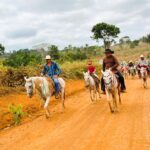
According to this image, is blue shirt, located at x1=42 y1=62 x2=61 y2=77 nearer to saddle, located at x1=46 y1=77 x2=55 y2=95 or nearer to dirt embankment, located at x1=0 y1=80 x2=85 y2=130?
saddle, located at x1=46 y1=77 x2=55 y2=95

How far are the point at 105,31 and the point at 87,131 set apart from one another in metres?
66.3

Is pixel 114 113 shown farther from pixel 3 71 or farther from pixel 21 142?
pixel 3 71

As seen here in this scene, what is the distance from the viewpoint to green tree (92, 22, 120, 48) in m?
75.8

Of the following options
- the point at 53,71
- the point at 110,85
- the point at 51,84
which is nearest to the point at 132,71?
the point at 53,71

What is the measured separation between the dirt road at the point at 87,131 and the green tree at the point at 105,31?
59796 millimetres

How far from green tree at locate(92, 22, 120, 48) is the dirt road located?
59796 millimetres

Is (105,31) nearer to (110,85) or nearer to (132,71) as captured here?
(132,71)

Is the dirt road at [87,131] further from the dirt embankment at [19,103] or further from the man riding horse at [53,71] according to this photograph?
the dirt embankment at [19,103]

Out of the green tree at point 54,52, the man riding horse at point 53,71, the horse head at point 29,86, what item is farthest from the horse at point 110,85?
the green tree at point 54,52

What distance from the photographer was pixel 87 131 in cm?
1170

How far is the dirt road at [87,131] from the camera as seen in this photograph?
9.86m

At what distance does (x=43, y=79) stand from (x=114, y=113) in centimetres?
298

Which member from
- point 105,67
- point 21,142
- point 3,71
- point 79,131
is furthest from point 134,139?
point 3,71

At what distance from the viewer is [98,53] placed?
8681 centimetres
